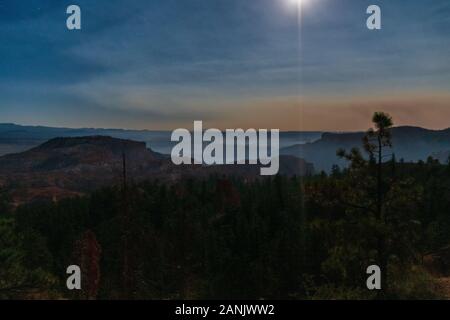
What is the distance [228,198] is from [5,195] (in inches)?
4800

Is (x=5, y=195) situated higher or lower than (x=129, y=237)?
higher

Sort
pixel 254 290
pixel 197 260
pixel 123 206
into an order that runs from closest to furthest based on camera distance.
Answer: pixel 123 206 → pixel 254 290 → pixel 197 260

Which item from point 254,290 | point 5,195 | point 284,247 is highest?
point 5,195

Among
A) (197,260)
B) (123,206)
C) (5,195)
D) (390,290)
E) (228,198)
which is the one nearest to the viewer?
(390,290)

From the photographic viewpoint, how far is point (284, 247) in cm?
6594

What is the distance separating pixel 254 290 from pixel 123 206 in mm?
→ 48821

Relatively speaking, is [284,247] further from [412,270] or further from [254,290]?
[412,270]

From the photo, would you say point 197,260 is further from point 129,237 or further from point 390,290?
point 390,290

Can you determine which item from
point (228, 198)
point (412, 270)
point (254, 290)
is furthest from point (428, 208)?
point (228, 198)

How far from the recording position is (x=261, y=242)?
81.7 meters

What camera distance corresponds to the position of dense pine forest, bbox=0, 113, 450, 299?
51.4ft

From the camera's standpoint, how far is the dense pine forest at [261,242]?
1566 centimetres
